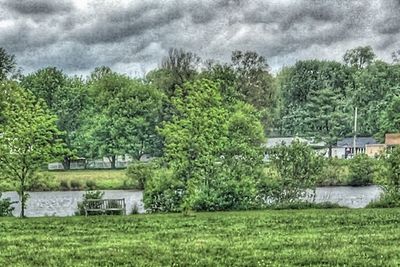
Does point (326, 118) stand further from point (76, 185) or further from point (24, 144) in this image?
point (24, 144)

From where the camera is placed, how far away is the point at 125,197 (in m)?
48.8

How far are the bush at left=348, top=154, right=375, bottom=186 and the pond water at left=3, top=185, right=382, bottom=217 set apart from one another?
1.12m

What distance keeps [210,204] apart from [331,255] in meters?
14.8

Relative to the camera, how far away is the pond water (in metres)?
39.5

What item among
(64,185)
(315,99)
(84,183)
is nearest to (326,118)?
(315,99)

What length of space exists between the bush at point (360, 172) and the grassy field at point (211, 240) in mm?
26188

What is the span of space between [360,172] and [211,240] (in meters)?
37.0

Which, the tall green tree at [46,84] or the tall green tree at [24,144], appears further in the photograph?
the tall green tree at [46,84]

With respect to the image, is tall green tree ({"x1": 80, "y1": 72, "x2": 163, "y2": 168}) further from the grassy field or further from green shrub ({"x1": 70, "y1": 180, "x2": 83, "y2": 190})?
the grassy field

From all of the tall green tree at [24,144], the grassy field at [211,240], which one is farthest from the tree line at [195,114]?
the grassy field at [211,240]

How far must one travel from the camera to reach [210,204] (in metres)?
31.2

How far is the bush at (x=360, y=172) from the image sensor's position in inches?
2141

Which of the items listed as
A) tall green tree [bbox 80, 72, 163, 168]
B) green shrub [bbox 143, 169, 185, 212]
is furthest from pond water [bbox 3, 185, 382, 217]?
tall green tree [bbox 80, 72, 163, 168]

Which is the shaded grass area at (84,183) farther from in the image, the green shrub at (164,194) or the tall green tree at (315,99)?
the tall green tree at (315,99)
